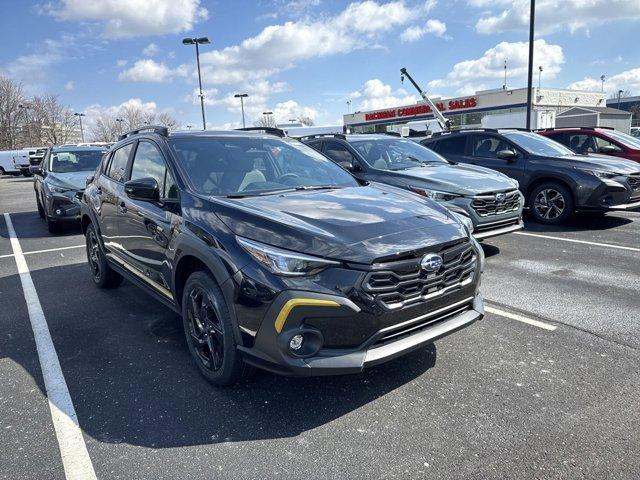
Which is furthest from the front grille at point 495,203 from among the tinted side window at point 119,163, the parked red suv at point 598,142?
the parked red suv at point 598,142

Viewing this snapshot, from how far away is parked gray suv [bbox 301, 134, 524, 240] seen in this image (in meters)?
6.15

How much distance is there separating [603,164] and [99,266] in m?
8.17

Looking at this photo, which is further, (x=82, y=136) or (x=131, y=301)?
(x=82, y=136)

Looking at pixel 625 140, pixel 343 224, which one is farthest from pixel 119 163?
pixel 625 140

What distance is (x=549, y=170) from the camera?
8.46 m

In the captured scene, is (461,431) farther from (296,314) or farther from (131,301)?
(131,301)

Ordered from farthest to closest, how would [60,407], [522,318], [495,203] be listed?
[495,203], [522,318], [60,407]

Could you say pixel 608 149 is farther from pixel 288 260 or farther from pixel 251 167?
pixel 288 260

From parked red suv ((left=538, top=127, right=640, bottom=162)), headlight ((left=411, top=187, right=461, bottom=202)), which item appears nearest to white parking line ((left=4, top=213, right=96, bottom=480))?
headlight ((left=411, top=187, right=461, bottom=202))

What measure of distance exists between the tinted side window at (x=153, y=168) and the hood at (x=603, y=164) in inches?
283

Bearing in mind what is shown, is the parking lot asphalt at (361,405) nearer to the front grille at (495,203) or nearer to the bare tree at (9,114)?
the front grille at (495,203)

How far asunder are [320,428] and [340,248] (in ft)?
3.56

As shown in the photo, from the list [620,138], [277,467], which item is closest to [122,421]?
[277,467]

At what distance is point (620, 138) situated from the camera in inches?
434
